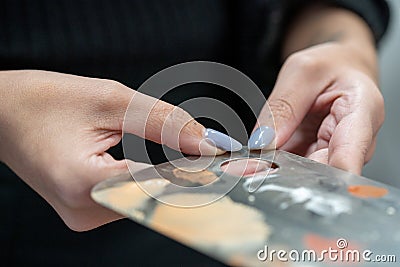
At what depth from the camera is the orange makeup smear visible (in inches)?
11.9

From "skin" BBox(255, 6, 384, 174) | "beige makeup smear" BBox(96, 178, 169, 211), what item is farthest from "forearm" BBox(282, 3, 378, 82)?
"beige makeup smear" BBox(96, 178, 169, 211)

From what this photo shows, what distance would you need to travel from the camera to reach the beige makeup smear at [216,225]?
0.25 metres

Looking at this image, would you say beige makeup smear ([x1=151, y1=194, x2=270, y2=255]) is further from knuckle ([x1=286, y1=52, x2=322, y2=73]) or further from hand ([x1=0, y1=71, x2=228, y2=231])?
knuckle ([x1=286, y1=52, x2=322, y2=73])

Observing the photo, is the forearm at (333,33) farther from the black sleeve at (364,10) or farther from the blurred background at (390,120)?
the blurred background at (390,120)

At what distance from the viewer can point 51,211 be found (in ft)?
1.67

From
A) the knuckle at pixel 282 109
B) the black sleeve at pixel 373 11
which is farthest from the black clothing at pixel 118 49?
the knuckle at pixel 282 109

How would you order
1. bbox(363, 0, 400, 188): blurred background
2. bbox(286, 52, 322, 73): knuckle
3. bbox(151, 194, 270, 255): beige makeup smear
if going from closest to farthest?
bbox(151, 194, 270, 255): beige makeup smear
bbox(286, 52, 322, 73): knuckle
bbox(363, 0, 400, 188): blurred background

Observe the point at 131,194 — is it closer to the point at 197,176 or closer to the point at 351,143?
the point at 197,176

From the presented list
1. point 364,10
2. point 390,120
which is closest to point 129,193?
point 364,10

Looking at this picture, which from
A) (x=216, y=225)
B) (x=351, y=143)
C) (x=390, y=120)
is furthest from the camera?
(x=390, y=120)

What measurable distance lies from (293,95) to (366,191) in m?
0.15

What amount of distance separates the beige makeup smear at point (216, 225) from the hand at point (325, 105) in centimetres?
13

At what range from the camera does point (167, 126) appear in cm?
35

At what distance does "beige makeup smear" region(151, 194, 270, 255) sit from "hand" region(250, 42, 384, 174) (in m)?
0.13
